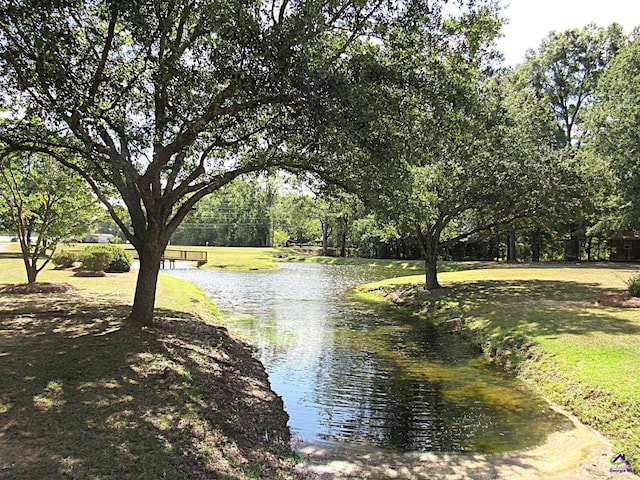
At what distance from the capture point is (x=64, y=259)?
82.4 feet

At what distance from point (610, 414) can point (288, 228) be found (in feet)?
289

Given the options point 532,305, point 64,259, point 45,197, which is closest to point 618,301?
point 532,305

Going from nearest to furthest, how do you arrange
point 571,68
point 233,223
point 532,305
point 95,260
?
point 532,305, point 95,260, point 571,68, point 233,223

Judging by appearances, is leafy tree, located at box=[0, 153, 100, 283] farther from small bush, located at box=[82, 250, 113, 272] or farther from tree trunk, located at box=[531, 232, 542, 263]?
tree trunk, located at box=[531, 232, 542, 263]

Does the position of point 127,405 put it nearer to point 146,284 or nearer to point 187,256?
point 146,284

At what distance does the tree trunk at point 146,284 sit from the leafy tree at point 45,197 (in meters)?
5.63

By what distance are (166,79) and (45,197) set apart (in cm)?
998

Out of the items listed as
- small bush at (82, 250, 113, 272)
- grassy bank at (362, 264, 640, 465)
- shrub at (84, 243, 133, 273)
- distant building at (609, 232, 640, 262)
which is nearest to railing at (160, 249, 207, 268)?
shrub at (84, 243, 133, 273)

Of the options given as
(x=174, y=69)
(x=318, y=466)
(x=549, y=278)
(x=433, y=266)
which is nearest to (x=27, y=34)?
(x=174, y=69)

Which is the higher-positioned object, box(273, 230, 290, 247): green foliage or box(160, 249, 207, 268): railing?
box(273, 230, 290, 247): green foliage

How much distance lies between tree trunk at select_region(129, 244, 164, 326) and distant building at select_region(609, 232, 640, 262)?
40793mm

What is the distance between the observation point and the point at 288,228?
94.2 metres

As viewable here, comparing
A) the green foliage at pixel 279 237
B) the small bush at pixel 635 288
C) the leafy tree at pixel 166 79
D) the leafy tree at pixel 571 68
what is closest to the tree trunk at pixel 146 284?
the leafy tree at pixel 166 79

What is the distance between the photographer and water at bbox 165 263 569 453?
6844 millimetres
